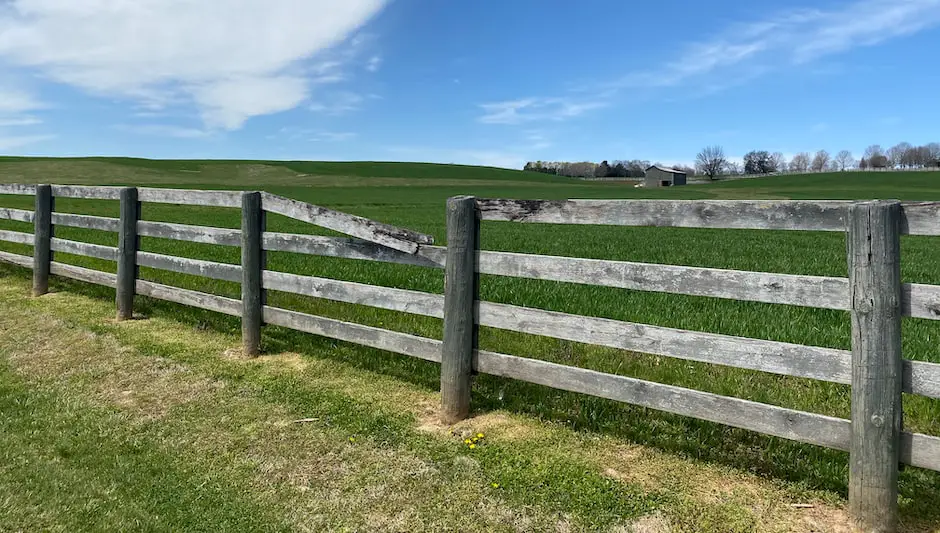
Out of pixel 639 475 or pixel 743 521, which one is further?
pixel 639 475

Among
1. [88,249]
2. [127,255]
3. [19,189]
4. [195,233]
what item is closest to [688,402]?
[195,233]

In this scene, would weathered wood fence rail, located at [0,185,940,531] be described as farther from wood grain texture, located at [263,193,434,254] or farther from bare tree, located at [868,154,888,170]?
bare tree, located at [868,154,888,170]

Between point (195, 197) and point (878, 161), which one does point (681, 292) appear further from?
point (878, 161)

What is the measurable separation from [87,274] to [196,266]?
2.62 metres

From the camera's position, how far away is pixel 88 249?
8.84m

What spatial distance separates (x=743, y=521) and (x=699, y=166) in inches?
6446

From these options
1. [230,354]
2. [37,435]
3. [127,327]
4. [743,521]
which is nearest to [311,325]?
[230,354]

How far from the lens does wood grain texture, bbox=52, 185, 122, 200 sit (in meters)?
8.38


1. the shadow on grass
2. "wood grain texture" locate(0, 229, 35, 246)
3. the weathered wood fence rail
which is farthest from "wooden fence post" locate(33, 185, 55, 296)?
the shadow on grass

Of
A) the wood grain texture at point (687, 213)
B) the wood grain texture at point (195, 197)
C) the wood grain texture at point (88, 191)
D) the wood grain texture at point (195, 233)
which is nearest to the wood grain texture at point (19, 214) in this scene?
the wood grain texture at point (88, 191)

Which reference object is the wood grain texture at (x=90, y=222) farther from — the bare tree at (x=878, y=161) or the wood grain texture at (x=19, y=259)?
the bare tree at (x=878, y=161)

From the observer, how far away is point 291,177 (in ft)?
334

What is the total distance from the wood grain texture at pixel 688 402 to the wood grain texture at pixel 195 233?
3424 mm

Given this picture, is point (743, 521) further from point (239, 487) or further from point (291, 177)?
point (291, 177)
